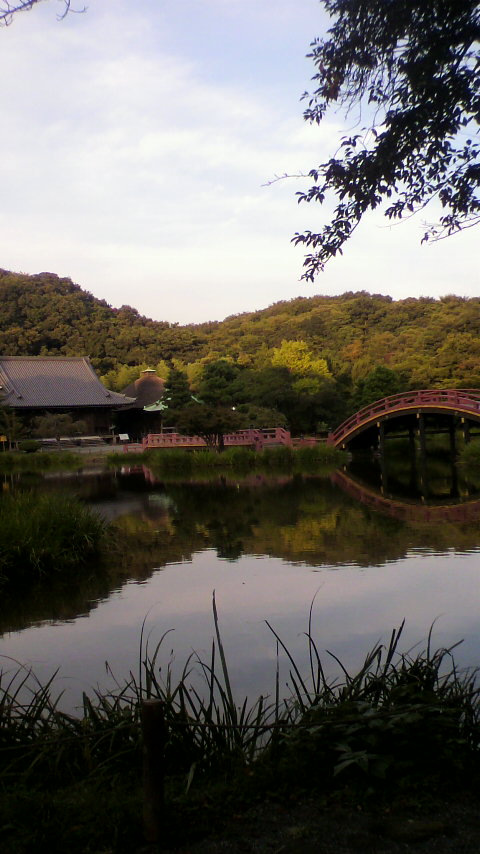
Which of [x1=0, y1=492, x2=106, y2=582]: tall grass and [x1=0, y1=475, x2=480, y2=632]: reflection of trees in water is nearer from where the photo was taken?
[x1=0, y1=475, x2=480, y2=632]: reflection of trees in water

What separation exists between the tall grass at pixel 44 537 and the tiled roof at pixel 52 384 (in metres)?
23.4

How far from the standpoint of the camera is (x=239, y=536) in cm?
1001

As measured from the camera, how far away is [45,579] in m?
7.43

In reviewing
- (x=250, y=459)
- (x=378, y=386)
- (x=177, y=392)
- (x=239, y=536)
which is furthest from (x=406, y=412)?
(x=239, y=536)

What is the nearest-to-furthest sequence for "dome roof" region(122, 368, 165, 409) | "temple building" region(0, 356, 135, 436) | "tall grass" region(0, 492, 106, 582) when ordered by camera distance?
1. "tall grass" region(0, 492, 106, 582)
2. "temple building" region(0, 356, 135, 436)
3. "dome roof" region(122, 368, 165, 409)

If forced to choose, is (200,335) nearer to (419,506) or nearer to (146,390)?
(146,390)

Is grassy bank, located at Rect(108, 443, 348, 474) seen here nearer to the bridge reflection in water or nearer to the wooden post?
the bridge reflection in water

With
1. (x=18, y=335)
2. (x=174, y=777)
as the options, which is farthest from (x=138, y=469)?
(x=18, y=335)

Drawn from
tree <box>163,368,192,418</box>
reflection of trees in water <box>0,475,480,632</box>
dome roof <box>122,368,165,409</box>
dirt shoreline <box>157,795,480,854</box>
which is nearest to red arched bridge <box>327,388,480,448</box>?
reflection of trees in water <box>0,475,480,632</box>

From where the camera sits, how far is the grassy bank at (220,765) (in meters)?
2.39

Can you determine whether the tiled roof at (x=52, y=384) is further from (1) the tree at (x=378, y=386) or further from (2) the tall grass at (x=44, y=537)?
(2) the tall grass at (x=44, y=537)

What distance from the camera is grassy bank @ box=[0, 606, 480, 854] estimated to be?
239cm

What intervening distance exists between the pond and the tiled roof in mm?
20290

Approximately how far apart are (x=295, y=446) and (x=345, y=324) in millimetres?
22297
